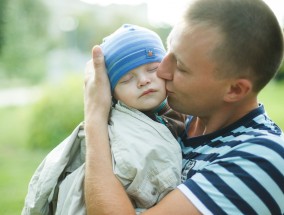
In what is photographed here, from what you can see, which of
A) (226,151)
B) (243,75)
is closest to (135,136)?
(226,151)

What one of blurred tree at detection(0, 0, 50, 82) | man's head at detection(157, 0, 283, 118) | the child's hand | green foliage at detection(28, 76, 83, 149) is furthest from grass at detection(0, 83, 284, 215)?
man's head at detection(157, 0, 283, 118)

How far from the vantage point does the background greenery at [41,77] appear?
8070 mm

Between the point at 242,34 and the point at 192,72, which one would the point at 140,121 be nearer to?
the point at 192,72

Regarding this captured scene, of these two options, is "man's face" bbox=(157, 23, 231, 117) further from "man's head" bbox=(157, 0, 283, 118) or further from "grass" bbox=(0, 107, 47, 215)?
"grass" bbox=(0, 107, 47, 215)

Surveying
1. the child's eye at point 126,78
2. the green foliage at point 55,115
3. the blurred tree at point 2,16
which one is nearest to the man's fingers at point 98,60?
the child's eye at point 126,78

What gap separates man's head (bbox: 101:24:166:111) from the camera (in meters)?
2.21

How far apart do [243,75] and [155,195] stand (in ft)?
2.03

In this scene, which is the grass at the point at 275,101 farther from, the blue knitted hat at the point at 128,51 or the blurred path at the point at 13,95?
the blue knitted hat at the point at 128,51

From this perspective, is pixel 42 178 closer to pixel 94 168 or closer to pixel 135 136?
pixel 94 168

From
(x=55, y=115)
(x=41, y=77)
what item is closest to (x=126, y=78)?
(x=55, y=115)

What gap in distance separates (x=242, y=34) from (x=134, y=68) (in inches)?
18.8

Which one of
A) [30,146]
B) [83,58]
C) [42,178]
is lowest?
[83,58]

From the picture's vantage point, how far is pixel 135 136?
208 centimetres

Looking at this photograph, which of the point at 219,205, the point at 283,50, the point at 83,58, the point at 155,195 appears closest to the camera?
the point at 219,205
